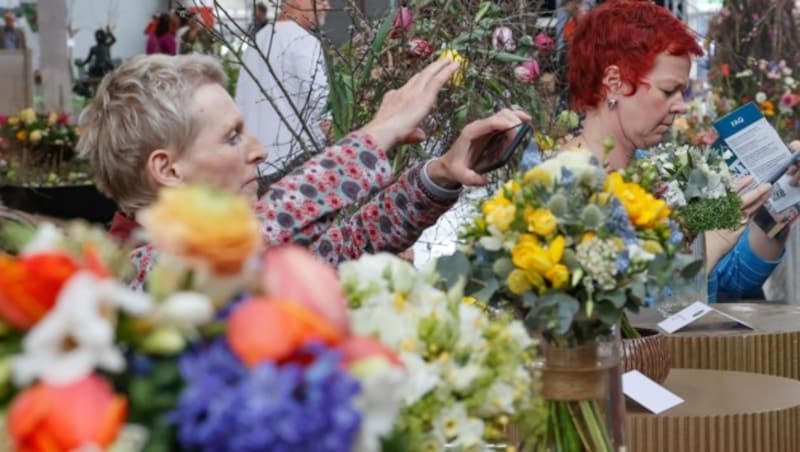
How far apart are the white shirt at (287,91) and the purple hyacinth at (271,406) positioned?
2.02 metres

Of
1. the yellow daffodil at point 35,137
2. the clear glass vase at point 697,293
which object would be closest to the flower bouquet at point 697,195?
the clear glass vase at point 697,293

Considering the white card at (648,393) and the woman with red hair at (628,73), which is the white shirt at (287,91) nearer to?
the woman with red hair at (628,73)

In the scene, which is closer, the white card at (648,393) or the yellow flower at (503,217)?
the yellow flower at (503,217)

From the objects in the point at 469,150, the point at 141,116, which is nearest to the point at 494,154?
the point at 469,150

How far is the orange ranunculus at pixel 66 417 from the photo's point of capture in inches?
33.6

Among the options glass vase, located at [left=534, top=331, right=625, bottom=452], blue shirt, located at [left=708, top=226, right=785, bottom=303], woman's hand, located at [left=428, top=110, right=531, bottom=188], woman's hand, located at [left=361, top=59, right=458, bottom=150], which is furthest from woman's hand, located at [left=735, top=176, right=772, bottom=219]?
glass vase, located at [left=534, top=331, right=625, bottom=452]

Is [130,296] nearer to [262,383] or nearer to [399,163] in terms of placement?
[262,383]

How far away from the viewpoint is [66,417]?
2.80ft

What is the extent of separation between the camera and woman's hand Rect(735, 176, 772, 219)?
3786 millimetres

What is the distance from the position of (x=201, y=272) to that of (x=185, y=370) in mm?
61

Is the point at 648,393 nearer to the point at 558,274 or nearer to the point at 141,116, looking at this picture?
the point at 558,274

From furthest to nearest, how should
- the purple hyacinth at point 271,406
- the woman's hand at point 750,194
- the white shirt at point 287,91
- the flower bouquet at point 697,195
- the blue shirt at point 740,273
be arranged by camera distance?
the blue shirt at point 740,273, the woman's hand at point 750,194, the flower bouquet at point 697,195, the white shirt at point 287,91, the purple hyacinth at point 271,406

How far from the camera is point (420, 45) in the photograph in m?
3.10

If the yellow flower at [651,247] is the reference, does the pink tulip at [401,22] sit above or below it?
above
